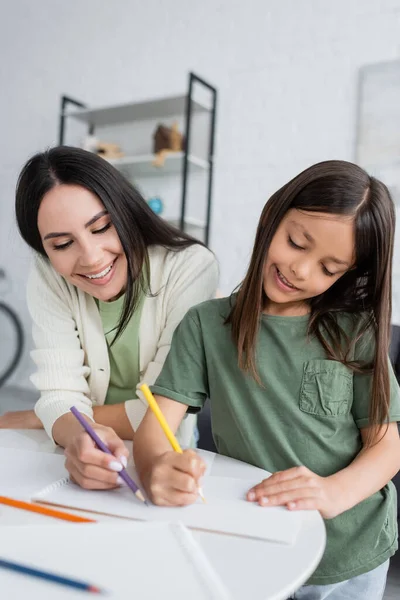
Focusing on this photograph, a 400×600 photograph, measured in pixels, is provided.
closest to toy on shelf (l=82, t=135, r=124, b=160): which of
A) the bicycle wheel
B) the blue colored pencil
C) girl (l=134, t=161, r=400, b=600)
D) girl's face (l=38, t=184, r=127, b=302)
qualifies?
the bicycle wheel

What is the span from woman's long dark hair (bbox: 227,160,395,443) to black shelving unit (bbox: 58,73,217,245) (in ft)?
6.31

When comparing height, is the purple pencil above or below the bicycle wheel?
above

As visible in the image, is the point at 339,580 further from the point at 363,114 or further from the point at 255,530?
the point at 363,114

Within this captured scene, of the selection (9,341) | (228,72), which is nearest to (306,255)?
(228,72)

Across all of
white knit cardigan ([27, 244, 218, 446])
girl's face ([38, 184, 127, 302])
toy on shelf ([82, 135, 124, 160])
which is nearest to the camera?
girl's face ([38, 184, 127, 302])

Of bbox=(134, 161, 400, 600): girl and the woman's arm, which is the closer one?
bbox=(134, 161, 400, 600): girl

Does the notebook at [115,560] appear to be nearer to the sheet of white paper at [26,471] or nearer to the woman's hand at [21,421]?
the sheet of white paper at [26,471]

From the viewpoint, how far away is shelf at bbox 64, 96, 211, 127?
2.91 metres

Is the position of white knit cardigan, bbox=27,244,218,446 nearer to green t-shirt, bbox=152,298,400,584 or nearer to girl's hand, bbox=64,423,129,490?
green t-shirt, bbox=152,298,400,584

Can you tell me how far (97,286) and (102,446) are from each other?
39 centimetres

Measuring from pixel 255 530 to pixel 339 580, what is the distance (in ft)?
1.08

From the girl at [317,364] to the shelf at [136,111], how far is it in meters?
2.18

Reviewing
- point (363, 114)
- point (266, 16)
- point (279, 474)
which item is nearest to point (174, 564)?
point (279, 474)

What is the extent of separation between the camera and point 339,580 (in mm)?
797
